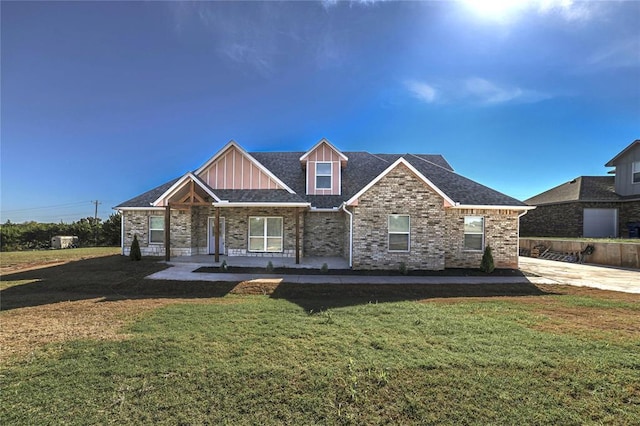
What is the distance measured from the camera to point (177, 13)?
12.0 meters

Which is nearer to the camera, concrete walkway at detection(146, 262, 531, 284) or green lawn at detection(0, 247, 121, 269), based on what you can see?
concrete walkway at detection(146, 262, 531, 284)

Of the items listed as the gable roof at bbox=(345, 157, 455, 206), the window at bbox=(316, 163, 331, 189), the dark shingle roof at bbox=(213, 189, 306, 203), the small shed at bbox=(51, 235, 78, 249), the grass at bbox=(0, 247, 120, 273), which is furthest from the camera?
the small shed at bbox=(51, 235, 78, 249)

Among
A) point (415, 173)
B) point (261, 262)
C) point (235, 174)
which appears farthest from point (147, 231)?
point (415, 173)

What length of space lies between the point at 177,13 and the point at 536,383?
650 inches

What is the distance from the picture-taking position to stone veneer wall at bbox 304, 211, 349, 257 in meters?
16.5

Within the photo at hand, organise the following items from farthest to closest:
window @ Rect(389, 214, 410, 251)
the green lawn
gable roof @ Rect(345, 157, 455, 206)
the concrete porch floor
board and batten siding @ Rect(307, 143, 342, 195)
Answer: board and batten siding @ Rect(307, 143, 342, 195), the green lawn, the concrete porch floor, window @ Rect(389, 214, 410, 251), gable roof @ Rect(345, 157, 455, 206)

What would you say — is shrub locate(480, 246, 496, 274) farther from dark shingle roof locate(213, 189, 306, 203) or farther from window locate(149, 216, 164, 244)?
window locate(149, 216, 164, 244)

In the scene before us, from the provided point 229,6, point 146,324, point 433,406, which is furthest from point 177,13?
point 433,406

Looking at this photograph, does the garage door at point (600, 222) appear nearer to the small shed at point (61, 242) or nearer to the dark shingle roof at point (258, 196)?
the dark shingle roof at point (258, 196)

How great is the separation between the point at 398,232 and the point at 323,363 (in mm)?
9348

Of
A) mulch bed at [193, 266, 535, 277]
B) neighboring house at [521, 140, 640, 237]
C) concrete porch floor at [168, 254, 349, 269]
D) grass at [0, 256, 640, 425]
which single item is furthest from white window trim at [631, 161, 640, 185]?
concrete porch floor at [168, 254, 349, 269]

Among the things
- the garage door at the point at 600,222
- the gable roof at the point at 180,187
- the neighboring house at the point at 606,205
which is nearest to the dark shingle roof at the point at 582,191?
the neighboring house at the point at 606,205

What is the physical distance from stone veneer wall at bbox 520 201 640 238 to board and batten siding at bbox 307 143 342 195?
64.8 feet

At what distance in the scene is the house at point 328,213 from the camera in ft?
41.3
